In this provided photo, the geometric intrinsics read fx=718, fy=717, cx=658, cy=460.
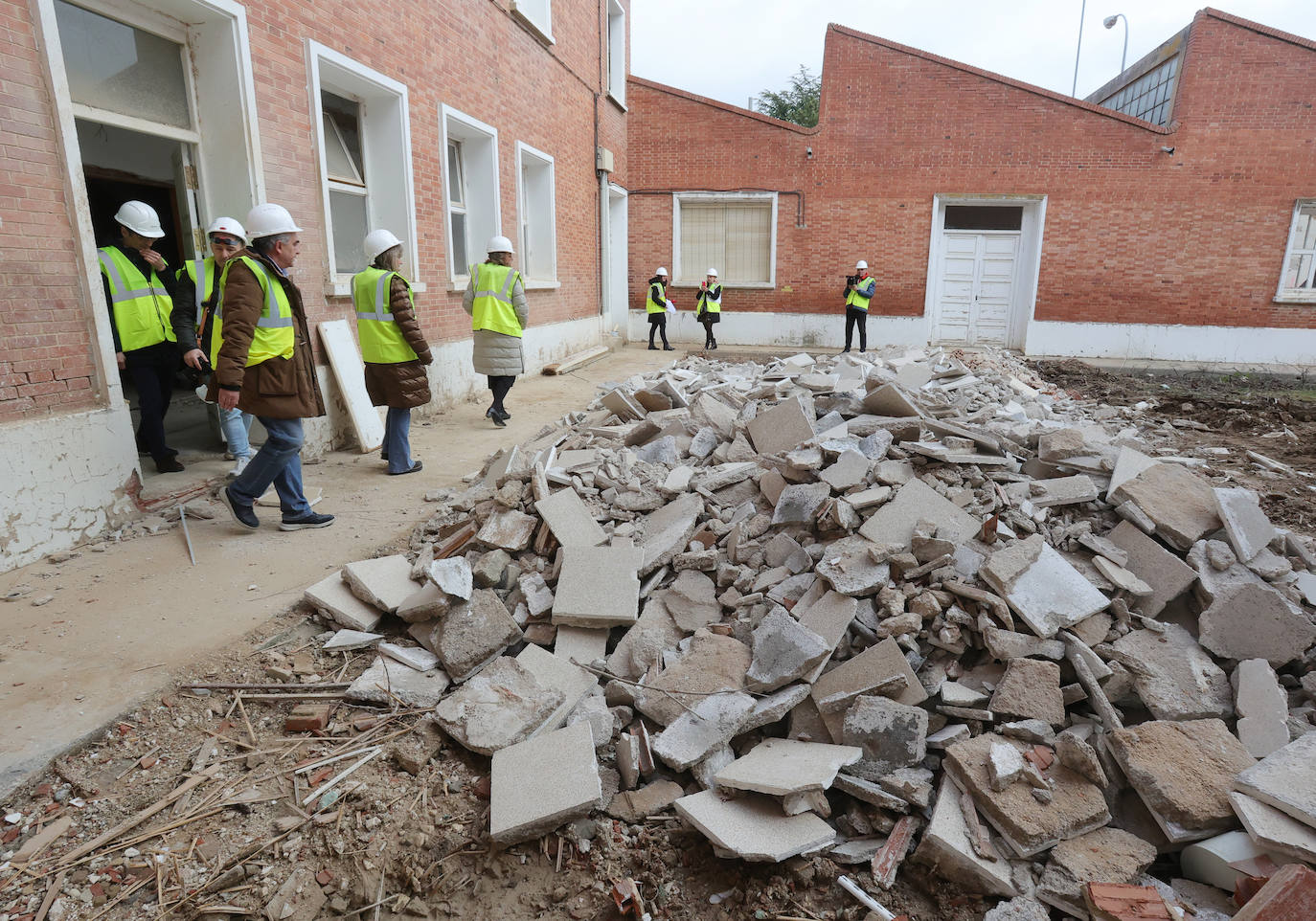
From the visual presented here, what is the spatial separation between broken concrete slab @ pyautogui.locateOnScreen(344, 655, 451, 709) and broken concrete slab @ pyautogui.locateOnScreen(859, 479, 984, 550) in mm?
2235

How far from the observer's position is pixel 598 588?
3646 millimetres

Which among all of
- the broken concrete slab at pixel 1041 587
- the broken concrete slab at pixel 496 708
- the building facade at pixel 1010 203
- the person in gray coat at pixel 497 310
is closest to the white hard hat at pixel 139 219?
the person in gray coat at pixel 497 310

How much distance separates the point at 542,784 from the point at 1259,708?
281cm

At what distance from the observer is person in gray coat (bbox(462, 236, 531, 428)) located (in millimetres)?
7156

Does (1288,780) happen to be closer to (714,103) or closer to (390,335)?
(390,335)

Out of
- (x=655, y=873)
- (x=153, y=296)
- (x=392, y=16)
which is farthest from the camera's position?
(x=392, y=16)

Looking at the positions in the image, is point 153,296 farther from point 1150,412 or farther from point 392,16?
point 1150,412

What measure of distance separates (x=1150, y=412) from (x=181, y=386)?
40.6ft

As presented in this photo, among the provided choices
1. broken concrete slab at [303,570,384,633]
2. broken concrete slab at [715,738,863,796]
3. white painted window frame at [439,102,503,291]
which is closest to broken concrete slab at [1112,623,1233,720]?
broken concrete slab at [715,738,863,796]

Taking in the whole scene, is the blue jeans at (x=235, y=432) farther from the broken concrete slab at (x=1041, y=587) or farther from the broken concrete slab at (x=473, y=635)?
the broken concrete slab at (x=1041, y=587)

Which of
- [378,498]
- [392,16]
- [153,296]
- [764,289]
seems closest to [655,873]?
[378,498]

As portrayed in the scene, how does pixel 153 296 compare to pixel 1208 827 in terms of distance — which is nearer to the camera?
pixel 1208 827

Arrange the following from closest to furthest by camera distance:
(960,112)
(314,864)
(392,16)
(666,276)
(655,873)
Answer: (314,864), (655,873), (392,16), (960,112), (666,276)

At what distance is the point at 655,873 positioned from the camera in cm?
253
